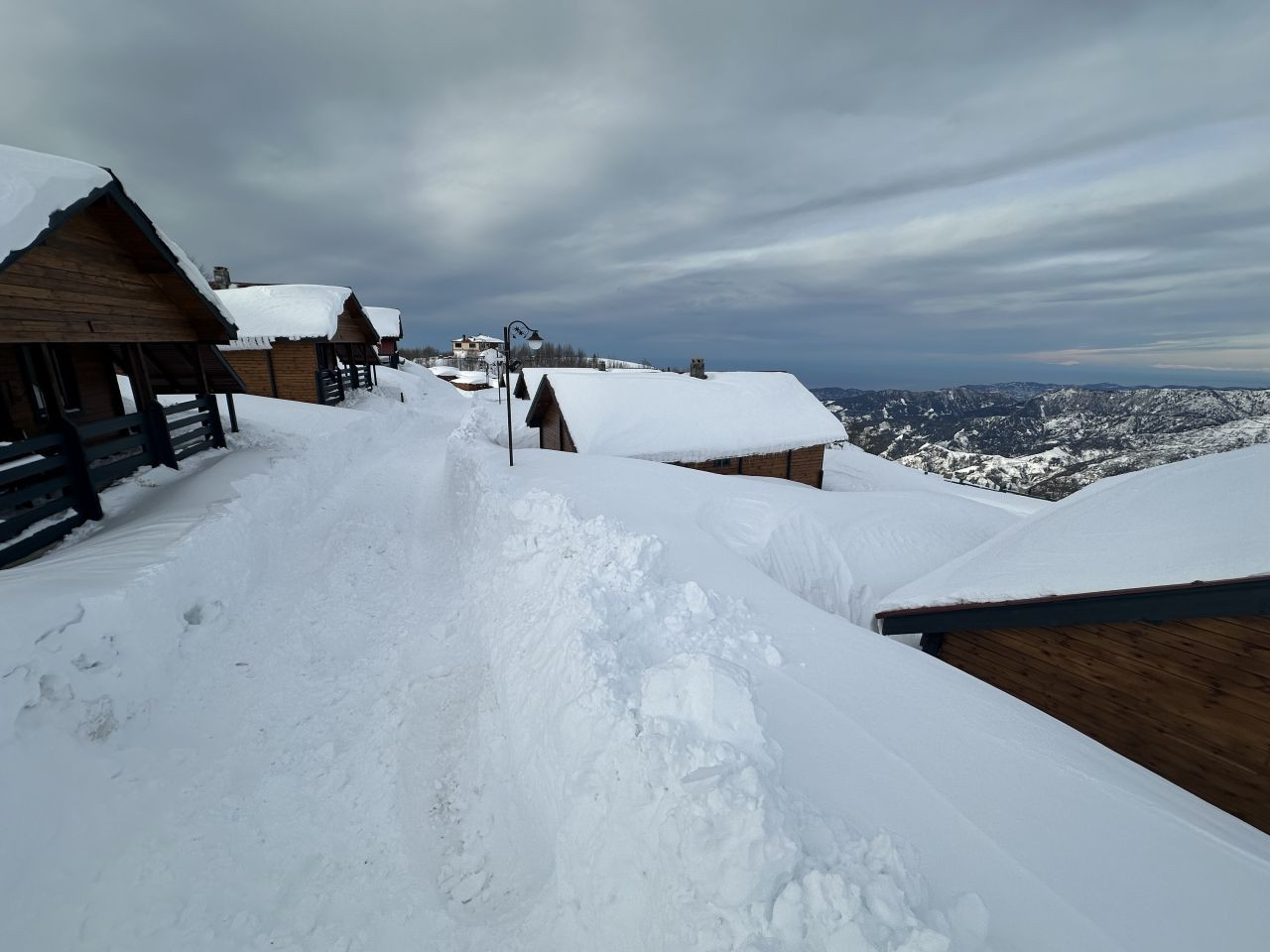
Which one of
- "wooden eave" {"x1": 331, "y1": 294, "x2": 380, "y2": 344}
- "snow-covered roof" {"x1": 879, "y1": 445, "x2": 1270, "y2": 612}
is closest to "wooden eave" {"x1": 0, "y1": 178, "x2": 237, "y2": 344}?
"snow-covered roof" {"x1": 879, "y1": 445, "x2": 1270, "y2": 612}

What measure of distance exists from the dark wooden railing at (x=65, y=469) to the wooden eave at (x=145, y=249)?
2.06m

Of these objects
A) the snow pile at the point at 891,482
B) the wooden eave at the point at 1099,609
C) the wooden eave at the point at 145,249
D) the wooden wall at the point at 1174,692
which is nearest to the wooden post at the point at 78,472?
the wooden eave at the point at 145,249

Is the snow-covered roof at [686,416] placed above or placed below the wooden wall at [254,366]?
below

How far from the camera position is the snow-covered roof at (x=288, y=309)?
870 inches

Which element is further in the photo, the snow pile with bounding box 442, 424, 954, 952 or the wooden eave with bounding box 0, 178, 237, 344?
the wooden eave with bounding box 0, 178, 237, 344

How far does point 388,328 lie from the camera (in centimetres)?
4891

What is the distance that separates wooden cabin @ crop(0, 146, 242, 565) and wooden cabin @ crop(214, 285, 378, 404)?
11294 millimetres

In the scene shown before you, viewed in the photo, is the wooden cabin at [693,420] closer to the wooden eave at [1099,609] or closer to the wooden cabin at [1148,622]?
the wooden eave at [1099,609]

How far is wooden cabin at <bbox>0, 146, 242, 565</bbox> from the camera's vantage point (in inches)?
271

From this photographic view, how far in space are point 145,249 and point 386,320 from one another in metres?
45.3

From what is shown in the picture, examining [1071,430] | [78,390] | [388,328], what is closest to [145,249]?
[78,390]

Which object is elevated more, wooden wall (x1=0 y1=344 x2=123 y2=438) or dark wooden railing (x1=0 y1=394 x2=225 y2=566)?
wooden wall (x1=0 y1=344 x2=123 y2=438)

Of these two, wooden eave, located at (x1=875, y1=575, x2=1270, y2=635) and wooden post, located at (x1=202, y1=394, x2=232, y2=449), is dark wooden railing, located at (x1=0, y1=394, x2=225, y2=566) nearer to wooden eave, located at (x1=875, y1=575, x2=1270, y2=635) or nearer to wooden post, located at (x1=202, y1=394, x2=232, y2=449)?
wooden post, located at (x1=202, y1=394, x2=232, y2=449)

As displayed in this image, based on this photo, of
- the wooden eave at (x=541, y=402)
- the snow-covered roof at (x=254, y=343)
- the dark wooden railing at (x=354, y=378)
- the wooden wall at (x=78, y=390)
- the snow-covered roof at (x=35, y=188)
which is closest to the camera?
the snow-covered roof at (x=35, y=188)
